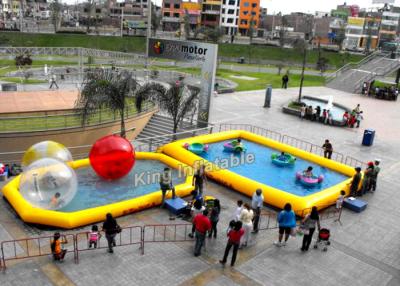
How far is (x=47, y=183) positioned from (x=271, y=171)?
1071cm

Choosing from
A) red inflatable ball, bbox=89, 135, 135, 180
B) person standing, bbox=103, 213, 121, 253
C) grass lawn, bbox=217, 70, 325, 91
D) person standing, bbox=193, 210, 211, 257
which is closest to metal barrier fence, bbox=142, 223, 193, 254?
person standing, bbox=193, 210, 211, 257

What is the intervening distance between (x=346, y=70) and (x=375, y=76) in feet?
14.9

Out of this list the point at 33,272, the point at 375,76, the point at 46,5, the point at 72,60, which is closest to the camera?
the point at 33,272

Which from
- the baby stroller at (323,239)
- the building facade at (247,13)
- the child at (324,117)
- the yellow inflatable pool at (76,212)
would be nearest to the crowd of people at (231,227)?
the baby stroller at (323,239)

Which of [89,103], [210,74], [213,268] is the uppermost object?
[210,74]

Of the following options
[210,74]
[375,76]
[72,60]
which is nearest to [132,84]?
[210,74]

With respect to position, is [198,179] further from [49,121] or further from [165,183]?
[49,121]

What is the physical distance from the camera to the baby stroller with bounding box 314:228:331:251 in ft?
38.9

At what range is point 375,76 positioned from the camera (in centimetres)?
4331

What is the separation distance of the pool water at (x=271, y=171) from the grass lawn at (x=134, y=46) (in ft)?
174

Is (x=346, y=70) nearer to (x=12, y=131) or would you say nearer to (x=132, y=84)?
(x=132, y=84)

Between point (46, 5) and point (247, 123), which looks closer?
point (247, 123)

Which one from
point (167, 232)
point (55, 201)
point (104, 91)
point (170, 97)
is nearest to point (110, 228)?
point (167, 232)

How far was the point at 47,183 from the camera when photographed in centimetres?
1155
